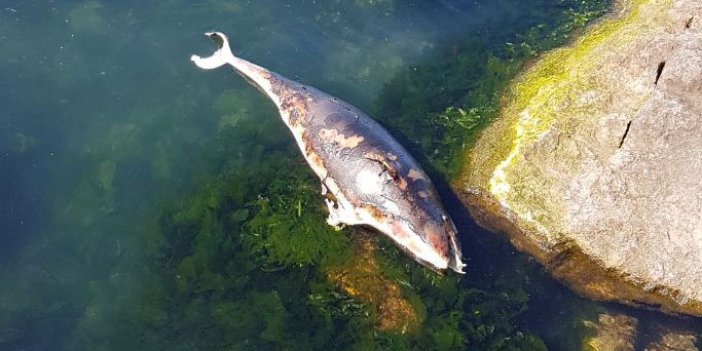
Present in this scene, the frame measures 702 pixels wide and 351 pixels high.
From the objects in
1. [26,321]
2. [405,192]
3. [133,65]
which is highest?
[405,192]

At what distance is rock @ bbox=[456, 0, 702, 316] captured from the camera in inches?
252

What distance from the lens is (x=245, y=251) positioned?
22.9 feet

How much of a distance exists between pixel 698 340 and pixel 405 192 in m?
3.69

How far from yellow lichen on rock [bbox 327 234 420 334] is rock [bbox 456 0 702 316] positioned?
144cm

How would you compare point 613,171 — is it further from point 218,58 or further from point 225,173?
point 218,58

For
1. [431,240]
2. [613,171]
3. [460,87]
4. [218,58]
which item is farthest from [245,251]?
[613,171]

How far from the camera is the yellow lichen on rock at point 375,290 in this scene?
6.47 meters

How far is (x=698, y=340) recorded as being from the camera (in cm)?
640

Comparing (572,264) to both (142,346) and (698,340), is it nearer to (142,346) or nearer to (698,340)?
(698,340)

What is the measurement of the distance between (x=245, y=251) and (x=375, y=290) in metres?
1.67

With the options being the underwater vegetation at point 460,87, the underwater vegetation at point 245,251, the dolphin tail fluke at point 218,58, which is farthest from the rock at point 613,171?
the dolphin tail fluke at point 218,58

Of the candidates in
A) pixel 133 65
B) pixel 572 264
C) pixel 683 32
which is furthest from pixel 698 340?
pixel 133 65

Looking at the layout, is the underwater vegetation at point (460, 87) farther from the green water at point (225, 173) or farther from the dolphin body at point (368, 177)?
the dolphin body at point (368, 177)

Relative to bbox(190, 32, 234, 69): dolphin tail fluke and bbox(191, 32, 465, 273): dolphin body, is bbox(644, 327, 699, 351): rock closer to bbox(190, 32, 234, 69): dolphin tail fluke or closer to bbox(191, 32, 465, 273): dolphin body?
bbox(191, 32, 465, 273): dolphin body
